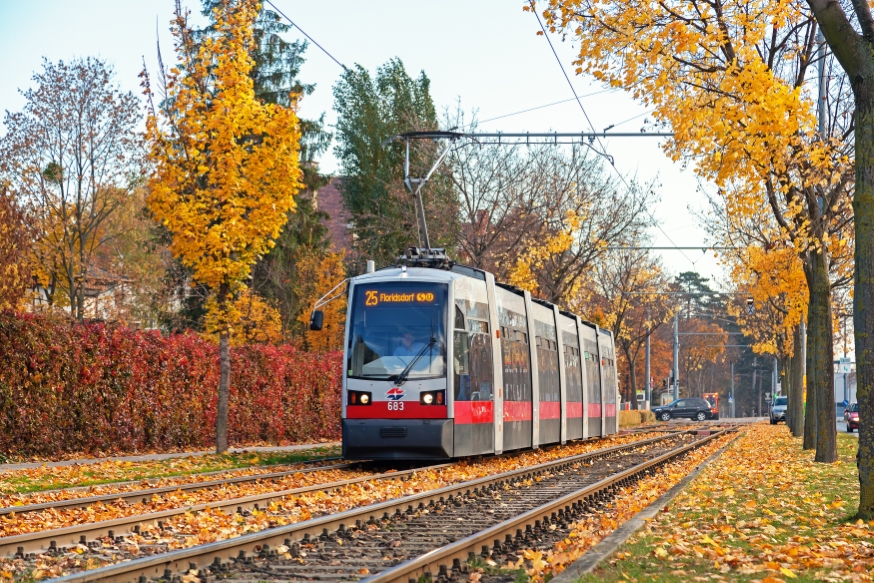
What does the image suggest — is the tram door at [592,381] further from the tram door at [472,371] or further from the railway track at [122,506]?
the railway track at [122,506]

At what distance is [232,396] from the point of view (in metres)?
28.9

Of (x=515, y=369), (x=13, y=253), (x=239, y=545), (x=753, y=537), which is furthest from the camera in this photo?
(x=13, y=253)

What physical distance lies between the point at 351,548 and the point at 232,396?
→ 19.6m

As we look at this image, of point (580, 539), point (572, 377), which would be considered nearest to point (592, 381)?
point (572, 377)

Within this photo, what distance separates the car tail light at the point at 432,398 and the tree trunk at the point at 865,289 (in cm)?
883

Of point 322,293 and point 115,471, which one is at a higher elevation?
point 322,293

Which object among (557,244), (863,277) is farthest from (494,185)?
(863,277)

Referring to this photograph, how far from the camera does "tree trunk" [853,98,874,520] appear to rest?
36.2 feet

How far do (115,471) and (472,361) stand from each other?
20.6 ft

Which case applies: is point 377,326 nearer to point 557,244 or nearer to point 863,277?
point 863,277

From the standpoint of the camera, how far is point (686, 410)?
7762 cm

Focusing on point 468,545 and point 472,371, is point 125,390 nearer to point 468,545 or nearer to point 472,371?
point 472,371

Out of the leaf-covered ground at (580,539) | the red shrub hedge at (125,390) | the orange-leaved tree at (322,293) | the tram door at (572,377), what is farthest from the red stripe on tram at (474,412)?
the orange-leaved tree at (322,293)

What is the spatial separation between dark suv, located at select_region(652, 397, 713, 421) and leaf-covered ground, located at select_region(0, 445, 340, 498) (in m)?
56.1
